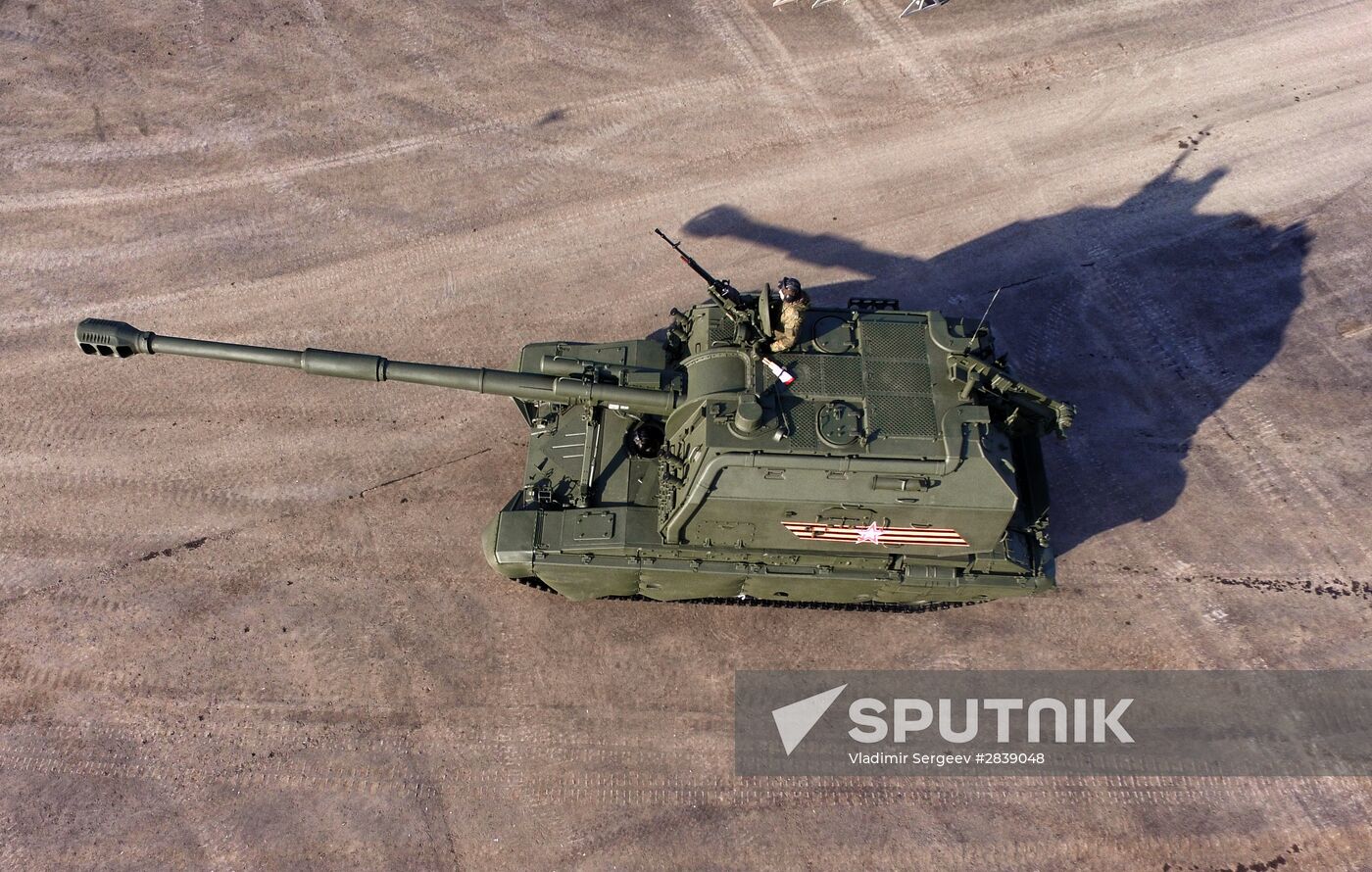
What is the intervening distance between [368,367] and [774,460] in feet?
16.7

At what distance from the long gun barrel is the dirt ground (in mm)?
2968

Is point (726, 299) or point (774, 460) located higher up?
point (726, 299)

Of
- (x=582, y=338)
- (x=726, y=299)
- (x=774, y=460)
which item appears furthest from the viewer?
(x=582, y=338)

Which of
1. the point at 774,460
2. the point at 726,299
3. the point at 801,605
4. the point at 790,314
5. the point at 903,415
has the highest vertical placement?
the point at 790,314

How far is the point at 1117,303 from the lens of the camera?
14352mm

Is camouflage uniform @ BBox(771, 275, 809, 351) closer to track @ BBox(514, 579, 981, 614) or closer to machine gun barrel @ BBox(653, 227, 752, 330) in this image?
machine gun barrel @ BBox(653, 227, 752, 330)

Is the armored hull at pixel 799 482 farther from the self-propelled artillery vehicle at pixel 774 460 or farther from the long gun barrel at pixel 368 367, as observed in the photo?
the long gun barrel at pixel 368 367

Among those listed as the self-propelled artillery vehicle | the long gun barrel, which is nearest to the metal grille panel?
the self-propelled artillery vehicle

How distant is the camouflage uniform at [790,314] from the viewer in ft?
29.9

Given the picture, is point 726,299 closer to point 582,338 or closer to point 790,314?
point 790,314

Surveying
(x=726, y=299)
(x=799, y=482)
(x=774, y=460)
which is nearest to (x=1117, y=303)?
(x=726, y=299)

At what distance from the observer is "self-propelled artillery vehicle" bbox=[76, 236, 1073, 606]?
9.09 metres

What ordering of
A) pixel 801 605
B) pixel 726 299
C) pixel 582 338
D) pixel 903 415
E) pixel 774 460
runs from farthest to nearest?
pixel 582 338 → pixel 801 605 → pixel 726 299 → pixel 903 415 → pixel 774 460

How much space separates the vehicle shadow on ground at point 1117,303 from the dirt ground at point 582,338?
8 centimetres
